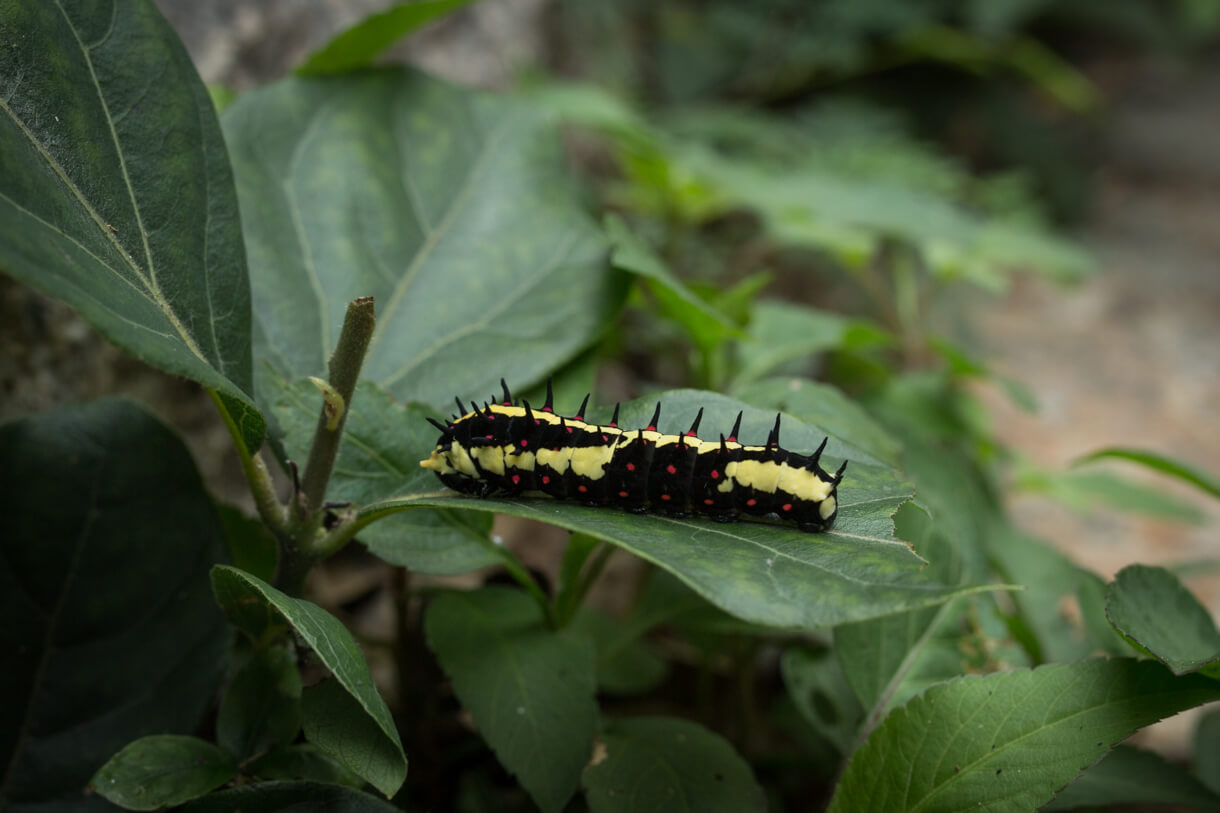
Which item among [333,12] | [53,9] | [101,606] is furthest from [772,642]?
[333,12]

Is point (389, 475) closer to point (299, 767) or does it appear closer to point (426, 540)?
point (426, 540)

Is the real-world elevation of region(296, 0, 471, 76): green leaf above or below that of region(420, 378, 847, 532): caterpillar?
above

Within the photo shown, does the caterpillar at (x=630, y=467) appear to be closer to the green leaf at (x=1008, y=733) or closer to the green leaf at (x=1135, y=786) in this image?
the green leaf at (x=1008, y=733)

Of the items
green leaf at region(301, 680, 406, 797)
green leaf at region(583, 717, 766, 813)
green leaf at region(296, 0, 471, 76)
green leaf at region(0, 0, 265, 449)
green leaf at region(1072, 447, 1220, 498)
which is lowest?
green leaf at region(583, 717, 766, 813)

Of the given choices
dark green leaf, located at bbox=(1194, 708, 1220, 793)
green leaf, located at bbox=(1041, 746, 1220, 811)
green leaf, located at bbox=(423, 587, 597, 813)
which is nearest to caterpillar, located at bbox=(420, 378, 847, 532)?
green leaf, located at bbox=(423, 587, 597, 813)

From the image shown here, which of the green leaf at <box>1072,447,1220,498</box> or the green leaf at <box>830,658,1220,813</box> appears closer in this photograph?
the green leaf at <box>830,658,1220,813</box>

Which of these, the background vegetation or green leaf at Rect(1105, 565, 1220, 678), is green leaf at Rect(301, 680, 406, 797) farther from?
green leaf at Rect(1105, 565, 1220, 678)
